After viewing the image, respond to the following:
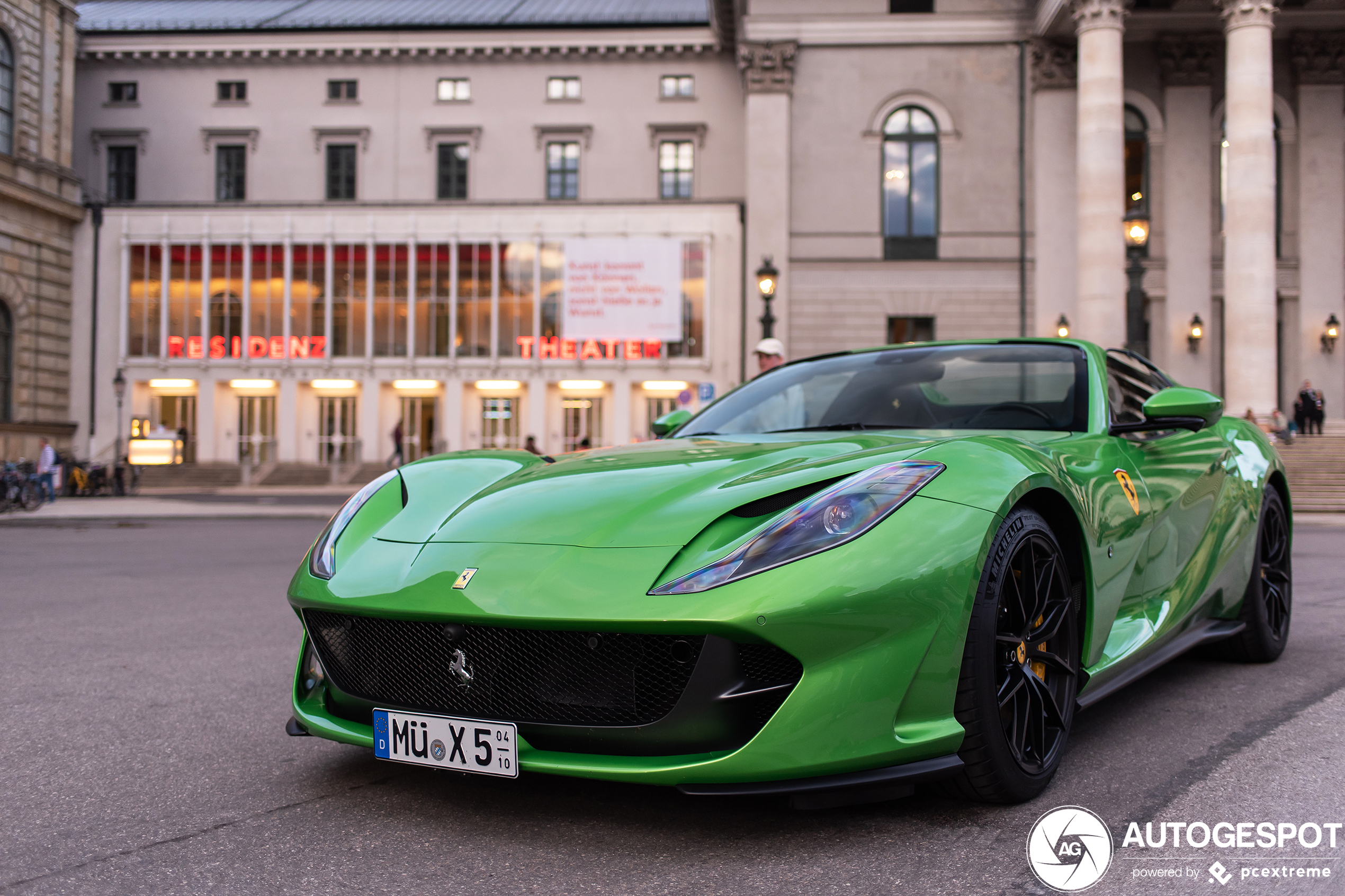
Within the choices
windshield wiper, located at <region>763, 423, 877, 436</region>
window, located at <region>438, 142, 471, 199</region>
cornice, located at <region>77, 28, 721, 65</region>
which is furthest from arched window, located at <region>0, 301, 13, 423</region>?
windshield wiper, located at <region>763, 423, 877, 436</region>

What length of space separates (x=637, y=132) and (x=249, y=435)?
1833 cm

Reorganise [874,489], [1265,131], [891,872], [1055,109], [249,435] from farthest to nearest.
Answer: [249,435] → [1055,109] → [1265,131] → [874,489] → [891,872]

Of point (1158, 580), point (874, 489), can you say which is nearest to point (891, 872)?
point (874, 489)

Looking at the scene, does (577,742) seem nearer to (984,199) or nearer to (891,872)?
(891,872)

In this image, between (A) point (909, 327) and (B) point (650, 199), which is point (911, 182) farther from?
(B) point (650, 199)

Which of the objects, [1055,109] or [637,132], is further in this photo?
[637,132]

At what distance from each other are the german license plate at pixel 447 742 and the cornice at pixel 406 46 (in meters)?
39.4

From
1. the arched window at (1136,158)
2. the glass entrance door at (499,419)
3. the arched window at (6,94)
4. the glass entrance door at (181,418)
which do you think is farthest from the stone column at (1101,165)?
the arched window at (6,94)

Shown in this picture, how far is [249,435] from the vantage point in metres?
36.6

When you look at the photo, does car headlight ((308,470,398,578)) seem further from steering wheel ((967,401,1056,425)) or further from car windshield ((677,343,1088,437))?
steering wheel ((967,401,1056,425))

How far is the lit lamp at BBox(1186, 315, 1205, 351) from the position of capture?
31.3 metres

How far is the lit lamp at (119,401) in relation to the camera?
34.2 metres

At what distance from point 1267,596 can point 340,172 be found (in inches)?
1586

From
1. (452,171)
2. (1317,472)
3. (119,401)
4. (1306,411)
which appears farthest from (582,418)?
(1306,411)
